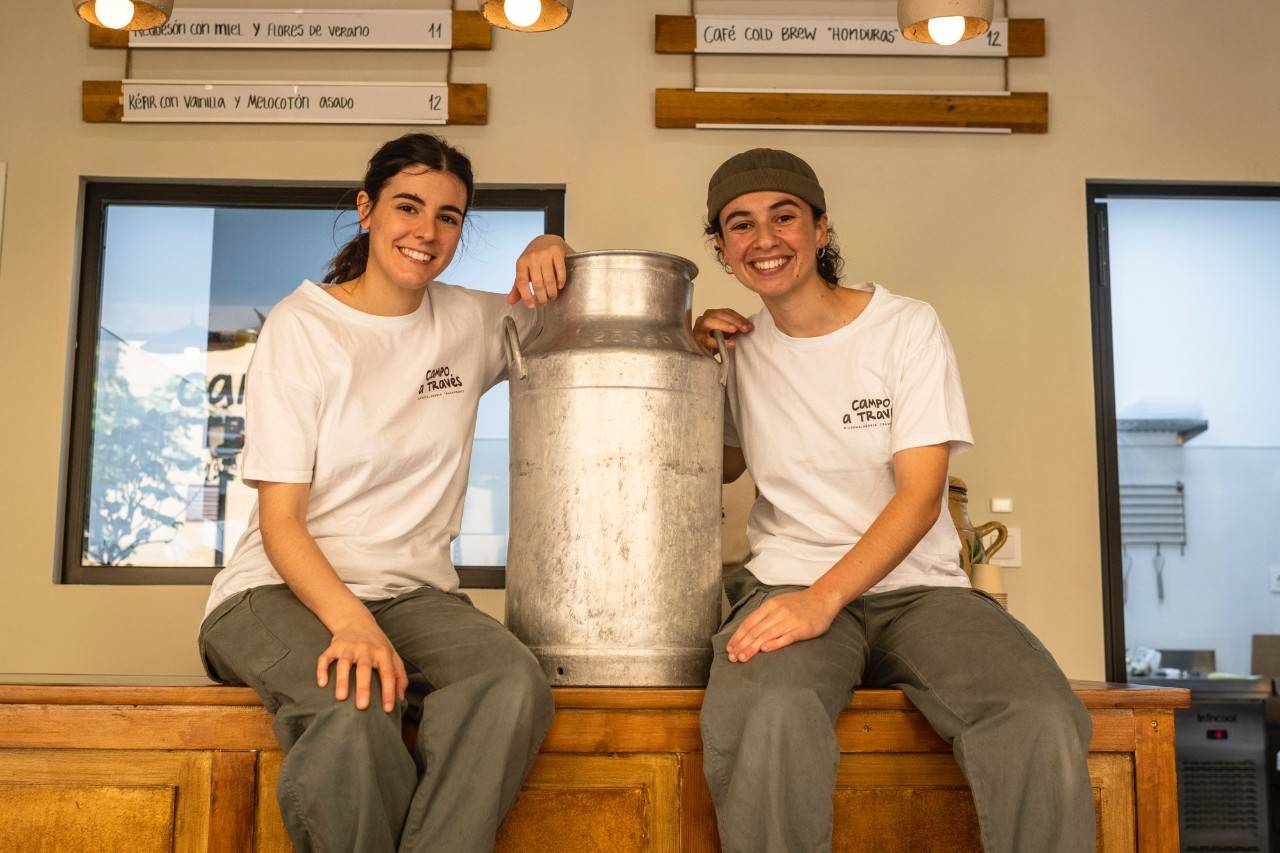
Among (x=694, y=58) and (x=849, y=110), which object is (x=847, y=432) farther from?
(x=694, y=58)

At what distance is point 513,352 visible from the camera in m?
2.37

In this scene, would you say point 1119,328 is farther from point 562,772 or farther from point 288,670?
point 288,670

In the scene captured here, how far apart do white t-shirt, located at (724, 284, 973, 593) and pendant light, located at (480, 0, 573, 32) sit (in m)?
0.89

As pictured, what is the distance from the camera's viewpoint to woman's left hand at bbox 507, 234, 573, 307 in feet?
7.82

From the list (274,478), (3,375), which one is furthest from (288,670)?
(3,375)

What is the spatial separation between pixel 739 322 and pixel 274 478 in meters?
0.93

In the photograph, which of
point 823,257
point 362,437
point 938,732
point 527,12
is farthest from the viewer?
point 527,12

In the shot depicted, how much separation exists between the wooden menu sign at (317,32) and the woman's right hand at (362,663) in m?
2.36

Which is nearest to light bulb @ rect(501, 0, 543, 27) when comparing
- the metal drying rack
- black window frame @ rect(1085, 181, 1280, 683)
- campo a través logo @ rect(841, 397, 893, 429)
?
campo a través logo @ rect(841, 397, 893, 429)

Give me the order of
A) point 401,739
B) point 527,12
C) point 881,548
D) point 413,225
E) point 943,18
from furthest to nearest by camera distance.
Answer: point 943,18, point 527,12, point 413,225, point 881,548, point 401,739

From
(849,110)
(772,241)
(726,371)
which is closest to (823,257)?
(772,241)

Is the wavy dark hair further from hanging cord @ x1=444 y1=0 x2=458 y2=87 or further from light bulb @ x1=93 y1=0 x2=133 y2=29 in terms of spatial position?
hanging cord @ x1=444 y1=0 x2=458 y2=87

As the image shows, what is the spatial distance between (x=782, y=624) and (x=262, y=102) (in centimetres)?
259

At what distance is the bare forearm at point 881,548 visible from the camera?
2.13m
